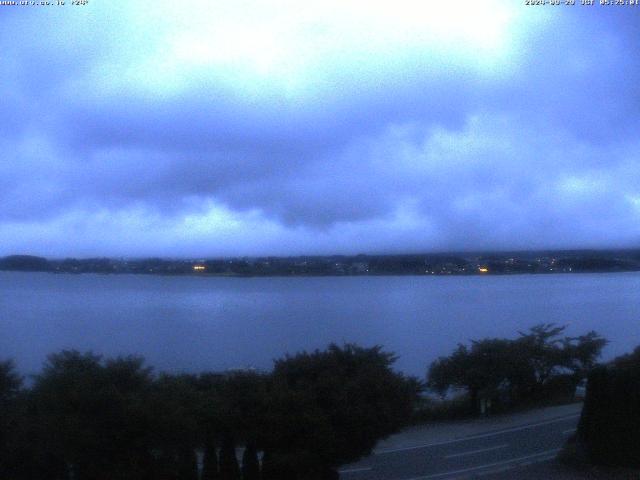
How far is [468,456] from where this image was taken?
1919cm

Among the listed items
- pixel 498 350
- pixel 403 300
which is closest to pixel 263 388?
pixel 498 350

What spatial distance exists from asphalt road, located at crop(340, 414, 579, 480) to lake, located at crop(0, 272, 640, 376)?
8844 millimetres

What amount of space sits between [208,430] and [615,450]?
873cm

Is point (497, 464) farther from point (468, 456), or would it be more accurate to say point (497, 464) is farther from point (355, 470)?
point (355, 470)

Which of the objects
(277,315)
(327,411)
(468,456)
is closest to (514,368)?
(468,456)

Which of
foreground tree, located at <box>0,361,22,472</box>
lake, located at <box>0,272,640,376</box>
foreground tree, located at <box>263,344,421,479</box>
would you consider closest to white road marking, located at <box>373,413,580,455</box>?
foreground tree, located at <box>263,344,421,479</box>

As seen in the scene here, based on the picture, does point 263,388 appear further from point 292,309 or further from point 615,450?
point 292,309

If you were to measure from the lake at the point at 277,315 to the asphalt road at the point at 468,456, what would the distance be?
8.84 meters

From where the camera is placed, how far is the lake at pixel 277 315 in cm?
3625

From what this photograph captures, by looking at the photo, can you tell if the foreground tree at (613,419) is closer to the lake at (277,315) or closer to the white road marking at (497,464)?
the white road marking at (497,464)

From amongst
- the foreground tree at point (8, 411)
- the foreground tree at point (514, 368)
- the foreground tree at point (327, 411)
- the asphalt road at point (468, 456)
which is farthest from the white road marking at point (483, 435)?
the foreground tree at point (8, 411)

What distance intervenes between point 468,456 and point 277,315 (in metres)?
31.0

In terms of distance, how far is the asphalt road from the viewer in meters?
17.4

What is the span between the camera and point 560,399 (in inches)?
1126
